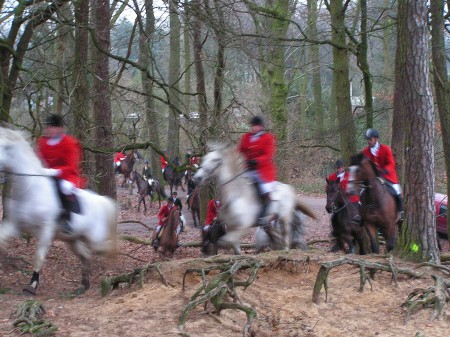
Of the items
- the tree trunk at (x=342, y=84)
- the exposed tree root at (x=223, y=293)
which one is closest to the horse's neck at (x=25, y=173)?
the exposed tree root at (x=223, y=293)

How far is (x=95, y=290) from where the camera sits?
9.38 m

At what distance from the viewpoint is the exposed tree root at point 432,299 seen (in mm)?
7055

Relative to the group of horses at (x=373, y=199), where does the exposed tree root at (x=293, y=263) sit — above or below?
below

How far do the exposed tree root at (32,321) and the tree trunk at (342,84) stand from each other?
8902 millimetres

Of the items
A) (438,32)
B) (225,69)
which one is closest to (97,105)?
(225,69)

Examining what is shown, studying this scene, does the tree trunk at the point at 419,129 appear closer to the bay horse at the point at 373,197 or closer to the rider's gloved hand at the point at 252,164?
the bay horse at the point at 373,197

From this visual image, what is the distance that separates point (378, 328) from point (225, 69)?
311 inches

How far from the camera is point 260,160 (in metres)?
9.23

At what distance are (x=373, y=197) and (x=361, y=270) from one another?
2763 mm

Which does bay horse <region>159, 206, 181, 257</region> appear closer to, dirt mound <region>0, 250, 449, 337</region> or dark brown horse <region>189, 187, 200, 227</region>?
dirt mound <region>0, 250, 449, 337</region>

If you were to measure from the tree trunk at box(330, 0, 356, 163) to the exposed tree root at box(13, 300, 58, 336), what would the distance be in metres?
8.90

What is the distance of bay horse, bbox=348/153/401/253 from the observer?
10.1 metres

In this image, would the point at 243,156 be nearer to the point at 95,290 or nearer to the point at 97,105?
the point at 95,290

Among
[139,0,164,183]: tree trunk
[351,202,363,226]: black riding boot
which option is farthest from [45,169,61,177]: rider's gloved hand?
[351,202,363,226]: black riding boot
